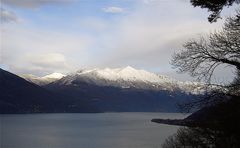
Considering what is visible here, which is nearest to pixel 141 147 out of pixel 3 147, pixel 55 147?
pixel 55 147

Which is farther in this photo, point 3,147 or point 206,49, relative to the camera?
point 3,147

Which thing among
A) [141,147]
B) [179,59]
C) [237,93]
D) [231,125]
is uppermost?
[179,59]

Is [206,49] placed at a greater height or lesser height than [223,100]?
greater

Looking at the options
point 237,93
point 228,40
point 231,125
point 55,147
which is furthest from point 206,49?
point 55,147

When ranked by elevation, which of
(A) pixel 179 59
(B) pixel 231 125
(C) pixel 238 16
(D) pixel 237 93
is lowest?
(B) pixel 231 125

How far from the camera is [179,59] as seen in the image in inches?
499

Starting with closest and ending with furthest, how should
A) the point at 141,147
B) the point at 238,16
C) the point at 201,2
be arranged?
the point at 238,16 < the point at 201,2 < the point at 141,147

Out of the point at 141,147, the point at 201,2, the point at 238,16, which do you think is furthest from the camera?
the point at 141,147

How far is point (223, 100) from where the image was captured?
39.7 ft

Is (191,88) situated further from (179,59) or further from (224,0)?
(224,0)

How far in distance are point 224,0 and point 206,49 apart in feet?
5.04

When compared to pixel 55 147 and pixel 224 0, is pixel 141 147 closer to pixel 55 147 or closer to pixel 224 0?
pixel 55 147

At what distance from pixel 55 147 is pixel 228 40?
7440cm

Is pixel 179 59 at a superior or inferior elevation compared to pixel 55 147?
superior
